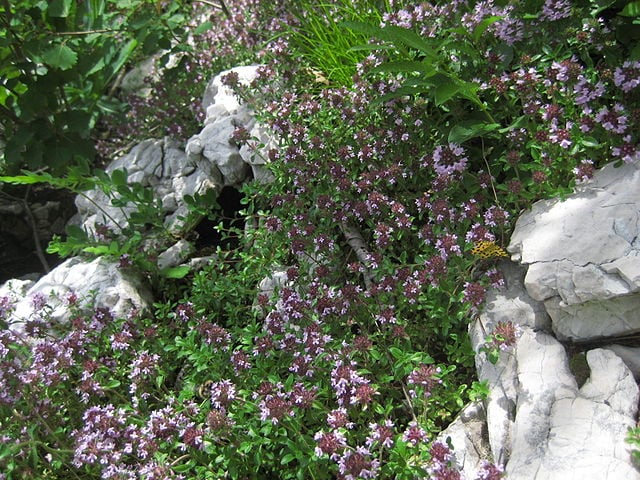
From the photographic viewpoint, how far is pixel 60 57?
403 cm

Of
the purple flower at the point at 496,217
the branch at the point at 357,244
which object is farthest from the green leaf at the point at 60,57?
the purple flower at the point at 496,217

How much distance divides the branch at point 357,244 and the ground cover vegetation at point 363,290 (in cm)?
1

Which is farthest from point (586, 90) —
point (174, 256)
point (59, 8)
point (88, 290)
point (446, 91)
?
point (59, 8)

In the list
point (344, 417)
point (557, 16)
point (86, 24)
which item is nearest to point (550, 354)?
point (344, 417)

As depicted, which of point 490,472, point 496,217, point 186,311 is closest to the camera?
point 490,472

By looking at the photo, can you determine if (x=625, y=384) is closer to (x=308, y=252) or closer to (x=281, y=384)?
(x=281, y=384)

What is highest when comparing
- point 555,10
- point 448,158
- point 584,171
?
point 555,10

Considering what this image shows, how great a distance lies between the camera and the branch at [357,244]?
3.34 m

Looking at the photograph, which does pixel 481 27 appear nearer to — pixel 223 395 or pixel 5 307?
pixel 223 395

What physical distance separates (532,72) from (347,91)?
1341 millimetres

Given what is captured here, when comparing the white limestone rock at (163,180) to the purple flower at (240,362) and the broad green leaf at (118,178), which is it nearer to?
the broad green leaf at (118,178)

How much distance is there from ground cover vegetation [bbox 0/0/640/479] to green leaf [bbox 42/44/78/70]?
0.85m

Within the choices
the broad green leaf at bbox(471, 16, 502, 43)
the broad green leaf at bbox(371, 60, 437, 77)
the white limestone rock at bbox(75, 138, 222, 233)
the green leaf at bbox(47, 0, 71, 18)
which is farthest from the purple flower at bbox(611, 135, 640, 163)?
the green leaf at bbox(47, 0, 71, 18)

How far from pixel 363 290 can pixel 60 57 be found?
2.62m
